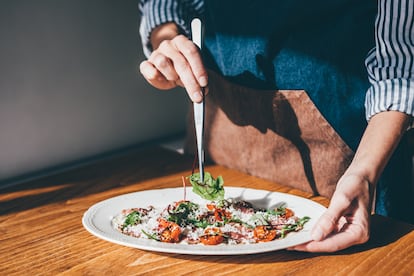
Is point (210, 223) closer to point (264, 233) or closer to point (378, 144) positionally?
point (264, 233)

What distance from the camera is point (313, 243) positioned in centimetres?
81

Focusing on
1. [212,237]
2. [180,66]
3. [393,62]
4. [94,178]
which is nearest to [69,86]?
[94,178]

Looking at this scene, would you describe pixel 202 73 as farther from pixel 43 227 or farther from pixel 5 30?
pixel 5 30

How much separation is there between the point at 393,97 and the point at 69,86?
877mm

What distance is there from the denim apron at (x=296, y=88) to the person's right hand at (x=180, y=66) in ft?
0.57

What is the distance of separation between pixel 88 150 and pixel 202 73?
0.59 meters

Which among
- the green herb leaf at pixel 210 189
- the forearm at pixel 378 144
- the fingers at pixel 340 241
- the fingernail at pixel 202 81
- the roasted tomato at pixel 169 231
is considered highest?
the fingernail at pixel 202 81

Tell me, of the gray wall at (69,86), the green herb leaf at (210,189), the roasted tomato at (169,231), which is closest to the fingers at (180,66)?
the green herb leaf at (210,189)

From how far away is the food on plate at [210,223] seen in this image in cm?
84

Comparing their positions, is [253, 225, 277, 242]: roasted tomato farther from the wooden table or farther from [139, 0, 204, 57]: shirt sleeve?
[139, 0, 204, 57]: shirt sleeve

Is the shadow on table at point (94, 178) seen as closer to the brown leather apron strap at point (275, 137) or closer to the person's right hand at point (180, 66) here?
the brown leather apron strap at point (275, 137)

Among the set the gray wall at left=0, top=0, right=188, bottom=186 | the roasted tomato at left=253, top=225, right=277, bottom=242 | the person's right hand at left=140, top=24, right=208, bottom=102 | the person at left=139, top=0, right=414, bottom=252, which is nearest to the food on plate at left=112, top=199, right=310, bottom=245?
the roasted tomato at left=253, top=225, right=277, bottom=242

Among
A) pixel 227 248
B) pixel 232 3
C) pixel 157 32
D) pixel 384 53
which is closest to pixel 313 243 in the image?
pixel 227 248

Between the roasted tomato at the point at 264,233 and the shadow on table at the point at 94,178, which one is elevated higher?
the shadow on table at the point at 94,178
